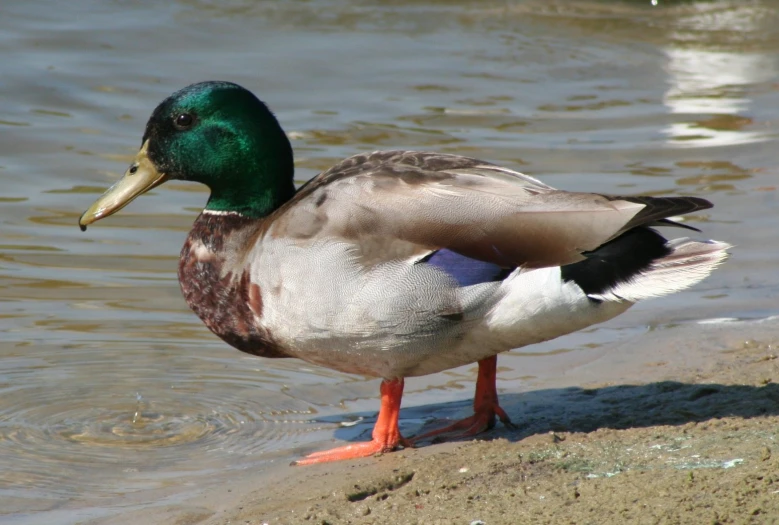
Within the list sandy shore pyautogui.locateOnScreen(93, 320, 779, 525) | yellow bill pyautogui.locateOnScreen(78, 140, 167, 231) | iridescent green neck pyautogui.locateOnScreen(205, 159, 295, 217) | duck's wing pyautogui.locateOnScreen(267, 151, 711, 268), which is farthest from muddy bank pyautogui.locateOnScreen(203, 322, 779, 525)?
yellow bill pyautogui.locateOnScreen(78, 140, 167, 231)

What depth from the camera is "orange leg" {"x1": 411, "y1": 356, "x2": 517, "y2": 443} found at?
15.0 feet

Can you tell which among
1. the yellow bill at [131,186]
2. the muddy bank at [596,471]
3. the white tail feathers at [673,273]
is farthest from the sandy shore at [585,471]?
the yellow bill at [131,186]

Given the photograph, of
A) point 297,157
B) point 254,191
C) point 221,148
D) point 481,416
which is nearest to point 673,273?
point 481,416

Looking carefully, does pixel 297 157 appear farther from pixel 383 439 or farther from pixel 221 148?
pixel 383 439

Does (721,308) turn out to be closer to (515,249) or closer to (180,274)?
(515,249)

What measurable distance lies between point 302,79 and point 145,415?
6.25 m

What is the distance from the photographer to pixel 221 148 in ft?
15.8

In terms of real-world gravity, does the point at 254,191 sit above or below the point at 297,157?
above

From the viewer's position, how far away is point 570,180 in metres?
8.11

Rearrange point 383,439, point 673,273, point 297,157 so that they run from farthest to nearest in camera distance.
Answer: point 297,157 < point 383,439 < point 673,273

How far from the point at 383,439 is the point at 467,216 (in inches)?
35.0

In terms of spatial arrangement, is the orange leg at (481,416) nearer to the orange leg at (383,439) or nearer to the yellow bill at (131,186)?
the orange leg at (383,439)

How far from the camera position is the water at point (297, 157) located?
4832 millimetres

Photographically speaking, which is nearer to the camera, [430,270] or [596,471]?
[596,471]
